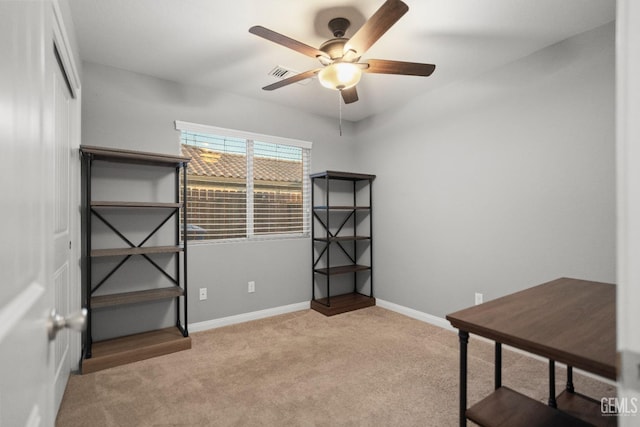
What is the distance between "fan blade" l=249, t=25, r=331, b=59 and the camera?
1.77 metres

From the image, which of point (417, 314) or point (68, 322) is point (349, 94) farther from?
point (417, 314)

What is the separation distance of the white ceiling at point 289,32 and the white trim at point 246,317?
2444 mm

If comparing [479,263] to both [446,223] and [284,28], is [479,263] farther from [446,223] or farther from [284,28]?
[284,28]

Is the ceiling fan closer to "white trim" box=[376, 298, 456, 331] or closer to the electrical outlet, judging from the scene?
the electrical outlet

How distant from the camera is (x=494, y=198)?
2.94 metres

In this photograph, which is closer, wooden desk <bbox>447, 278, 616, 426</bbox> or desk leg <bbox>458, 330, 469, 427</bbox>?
wooden desk <bbox>447, 278, 616, 426</bbox>

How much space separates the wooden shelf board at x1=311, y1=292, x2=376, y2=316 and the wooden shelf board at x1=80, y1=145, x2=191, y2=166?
7.31 feet

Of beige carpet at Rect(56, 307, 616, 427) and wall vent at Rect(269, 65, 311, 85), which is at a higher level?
wall vent at Rect(269, 65, 311, 85)

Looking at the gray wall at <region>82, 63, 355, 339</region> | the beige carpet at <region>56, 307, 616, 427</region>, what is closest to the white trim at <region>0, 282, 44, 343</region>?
the beige carpet at <region>56, 307, 616, 427</region>

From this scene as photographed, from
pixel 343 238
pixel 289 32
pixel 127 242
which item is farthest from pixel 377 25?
pixel 127 242

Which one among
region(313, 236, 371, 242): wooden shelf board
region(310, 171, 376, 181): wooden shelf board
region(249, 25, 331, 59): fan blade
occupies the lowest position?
region(313, 236, 371, 242): wooden shelf board

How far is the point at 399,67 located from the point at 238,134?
6.48 feet

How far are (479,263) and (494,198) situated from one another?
63 centimetres

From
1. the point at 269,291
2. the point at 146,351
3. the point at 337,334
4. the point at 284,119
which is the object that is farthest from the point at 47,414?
the point at 284,119
